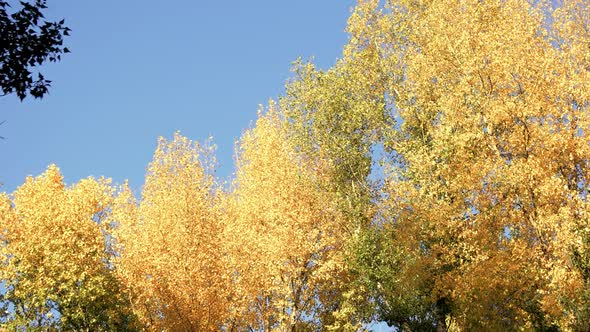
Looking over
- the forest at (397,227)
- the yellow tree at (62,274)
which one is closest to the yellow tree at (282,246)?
the forest at (397,227)

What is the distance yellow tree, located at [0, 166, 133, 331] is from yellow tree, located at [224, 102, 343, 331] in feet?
21.1

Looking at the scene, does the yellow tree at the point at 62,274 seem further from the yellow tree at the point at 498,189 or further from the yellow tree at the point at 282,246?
the yellow tree at the point at 498,189

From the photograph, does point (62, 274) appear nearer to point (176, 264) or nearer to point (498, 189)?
point (176, 264)

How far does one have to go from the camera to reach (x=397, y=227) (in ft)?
108

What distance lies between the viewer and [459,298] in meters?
28.5

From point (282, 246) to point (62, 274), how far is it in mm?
10993

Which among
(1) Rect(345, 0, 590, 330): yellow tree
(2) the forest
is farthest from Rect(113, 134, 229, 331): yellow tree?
(1) Rect(345, 0, 590, 330): yellow tree

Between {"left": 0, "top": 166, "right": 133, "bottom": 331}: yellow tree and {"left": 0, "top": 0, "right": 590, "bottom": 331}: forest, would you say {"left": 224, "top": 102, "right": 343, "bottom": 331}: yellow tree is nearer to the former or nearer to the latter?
{"left": 0, "top": 0, "right": 590, "bottom": 331}: forest

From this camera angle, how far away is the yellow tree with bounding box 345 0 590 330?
86.3ft

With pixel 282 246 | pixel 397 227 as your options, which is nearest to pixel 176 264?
pixel 282 246

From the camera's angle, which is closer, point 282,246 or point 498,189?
point 498,189

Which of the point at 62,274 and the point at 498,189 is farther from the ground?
the point at 498,189

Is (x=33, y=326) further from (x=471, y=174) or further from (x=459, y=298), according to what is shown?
(x=471, y=174)

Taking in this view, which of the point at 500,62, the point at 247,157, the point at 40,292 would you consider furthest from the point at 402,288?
the point at 40,292
